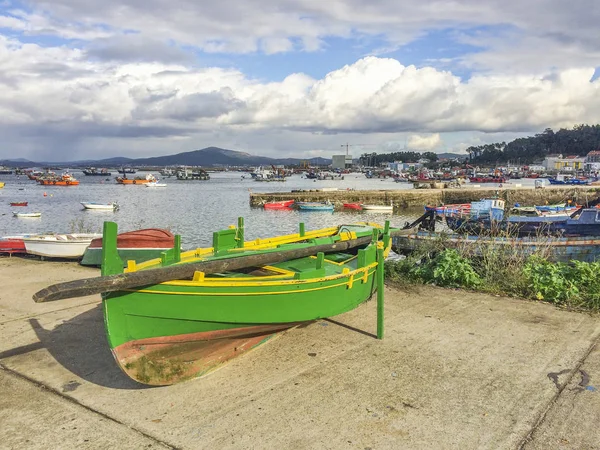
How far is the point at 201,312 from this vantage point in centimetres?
502

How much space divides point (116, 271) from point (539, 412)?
4.27 m

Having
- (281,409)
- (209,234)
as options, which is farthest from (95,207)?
(281,409)

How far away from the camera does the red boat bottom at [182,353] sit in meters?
4.82

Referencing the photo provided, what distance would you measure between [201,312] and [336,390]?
5.31 feet

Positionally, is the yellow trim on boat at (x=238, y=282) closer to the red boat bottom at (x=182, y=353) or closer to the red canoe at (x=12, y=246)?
the red boat bottom at (x=182, y=353)

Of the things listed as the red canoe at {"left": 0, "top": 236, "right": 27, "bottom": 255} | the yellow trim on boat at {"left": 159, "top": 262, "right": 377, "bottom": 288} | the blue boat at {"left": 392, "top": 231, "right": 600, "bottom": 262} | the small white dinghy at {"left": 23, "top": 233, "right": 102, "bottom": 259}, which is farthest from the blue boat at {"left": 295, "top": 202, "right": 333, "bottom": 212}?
the yellow trim on boat at {"left": 159, "top": 262, "right": 377, "bottom": 288}

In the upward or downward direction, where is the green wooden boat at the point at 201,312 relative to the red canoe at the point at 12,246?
upward

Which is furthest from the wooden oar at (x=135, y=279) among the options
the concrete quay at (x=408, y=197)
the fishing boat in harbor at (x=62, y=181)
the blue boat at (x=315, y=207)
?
the fishing boat in harbor at (x=62, y=181)

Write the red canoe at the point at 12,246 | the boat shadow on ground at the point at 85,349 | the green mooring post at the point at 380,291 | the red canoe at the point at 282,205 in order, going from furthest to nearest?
1. the red canoe at the point at 282,205
2. the red canoe at the point at 12,246
3. the green mooring post at the point at 380,291
4. the boat shadow on ground at the point at 85,349

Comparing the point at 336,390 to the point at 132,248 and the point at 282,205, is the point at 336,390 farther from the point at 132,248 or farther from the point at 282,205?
the point at 282,205

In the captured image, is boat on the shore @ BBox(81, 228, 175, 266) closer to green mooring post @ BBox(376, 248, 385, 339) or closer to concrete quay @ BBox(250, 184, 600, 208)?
green mooring post @ BBox(376, 248, 385, 339)

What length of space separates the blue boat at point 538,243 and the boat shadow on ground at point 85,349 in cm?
766

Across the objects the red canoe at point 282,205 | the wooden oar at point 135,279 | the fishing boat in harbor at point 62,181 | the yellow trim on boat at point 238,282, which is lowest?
the red canoe at point 282,205

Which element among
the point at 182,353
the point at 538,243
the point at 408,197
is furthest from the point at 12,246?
the point at 408,197
